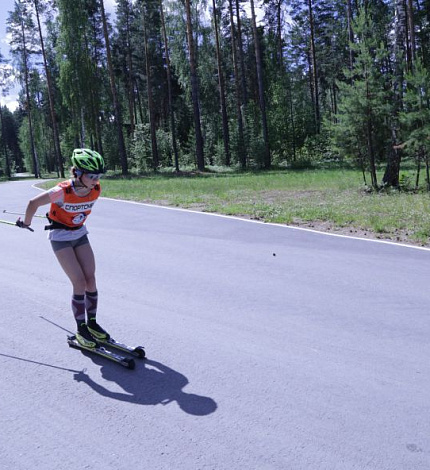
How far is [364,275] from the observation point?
671 cm

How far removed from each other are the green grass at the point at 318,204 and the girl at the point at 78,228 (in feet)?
22.0

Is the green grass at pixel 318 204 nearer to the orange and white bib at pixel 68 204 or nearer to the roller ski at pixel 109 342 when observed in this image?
the roller ski at pixel 109 342

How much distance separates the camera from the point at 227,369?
398cm

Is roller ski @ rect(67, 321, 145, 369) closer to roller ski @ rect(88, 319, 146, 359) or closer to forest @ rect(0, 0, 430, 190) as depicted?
roller ski @ rect(88, 319, 146, 359)

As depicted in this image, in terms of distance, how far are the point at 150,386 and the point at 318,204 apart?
1081 centimetres

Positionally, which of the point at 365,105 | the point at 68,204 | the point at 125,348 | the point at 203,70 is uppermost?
the point at 203,70

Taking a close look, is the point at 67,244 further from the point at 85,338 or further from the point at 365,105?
the point at 365,105

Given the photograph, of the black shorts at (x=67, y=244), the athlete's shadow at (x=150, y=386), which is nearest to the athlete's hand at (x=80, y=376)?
the athlete's shadow at (x=150, y=386)

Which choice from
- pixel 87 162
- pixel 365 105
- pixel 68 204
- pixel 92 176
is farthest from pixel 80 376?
pixel 365 105

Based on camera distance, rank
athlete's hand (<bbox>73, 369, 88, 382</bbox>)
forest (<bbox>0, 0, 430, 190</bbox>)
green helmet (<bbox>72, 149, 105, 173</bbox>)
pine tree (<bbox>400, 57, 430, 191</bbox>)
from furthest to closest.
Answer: forest (<bbox>0, 0, 430, 190</bbox>), pine tree (<bbox>400, 57, 430, 191</bbox>), green helmet (<bbox>72, 149, 105, 173</bbox>), athlete's hand (<bbox>73, 369, 88, 382</bbox>)

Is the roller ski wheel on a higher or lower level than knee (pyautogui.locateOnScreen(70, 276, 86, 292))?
lower

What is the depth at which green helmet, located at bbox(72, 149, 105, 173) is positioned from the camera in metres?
4.16

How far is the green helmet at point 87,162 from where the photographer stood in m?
4.16

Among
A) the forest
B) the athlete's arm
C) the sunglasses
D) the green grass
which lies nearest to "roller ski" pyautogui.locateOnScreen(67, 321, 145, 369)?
the athlete's arm
